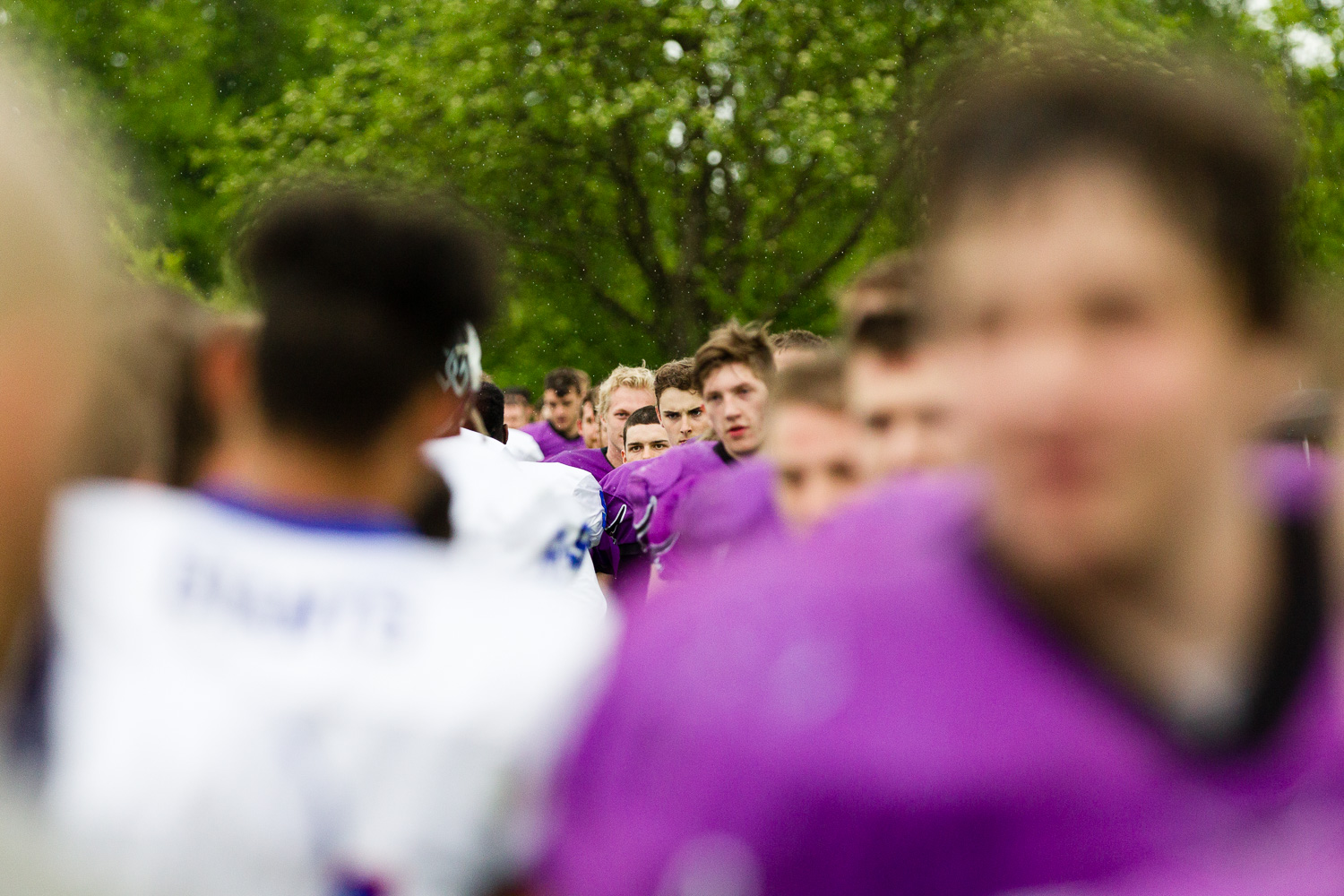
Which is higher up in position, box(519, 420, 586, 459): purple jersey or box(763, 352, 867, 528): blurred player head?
box(519, 420, 586, 459): purple jersey

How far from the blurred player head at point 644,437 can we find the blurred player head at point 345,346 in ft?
17.3

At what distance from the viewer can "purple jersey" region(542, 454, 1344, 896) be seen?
3.17 feet

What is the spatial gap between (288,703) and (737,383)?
338 centimetres

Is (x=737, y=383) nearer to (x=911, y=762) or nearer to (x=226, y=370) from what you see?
(x=226, y=370)

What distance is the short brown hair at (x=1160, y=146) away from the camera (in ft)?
3.44

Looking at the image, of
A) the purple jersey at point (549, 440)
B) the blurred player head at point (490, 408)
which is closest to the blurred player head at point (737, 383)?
the blurred player head at point (490, 408)

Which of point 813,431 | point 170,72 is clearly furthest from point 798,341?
point 170,72

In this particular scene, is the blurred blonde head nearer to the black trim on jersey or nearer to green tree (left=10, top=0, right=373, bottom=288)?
the black trim on jersey

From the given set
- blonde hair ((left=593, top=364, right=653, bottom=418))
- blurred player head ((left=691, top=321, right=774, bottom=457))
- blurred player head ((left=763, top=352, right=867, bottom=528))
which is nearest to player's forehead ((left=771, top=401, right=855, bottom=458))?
blurred player head ((left=763, top=352, right=867, bottom=528))

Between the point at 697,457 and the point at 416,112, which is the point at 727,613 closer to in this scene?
the point at 697,457

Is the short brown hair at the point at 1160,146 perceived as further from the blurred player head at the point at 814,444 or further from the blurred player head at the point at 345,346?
the blurred player head at the point at 814,444

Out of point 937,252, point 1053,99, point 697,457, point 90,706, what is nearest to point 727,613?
point 937,252

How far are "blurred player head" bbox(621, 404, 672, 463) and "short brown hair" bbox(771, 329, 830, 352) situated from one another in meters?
2.32

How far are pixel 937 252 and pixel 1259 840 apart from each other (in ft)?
1.66
